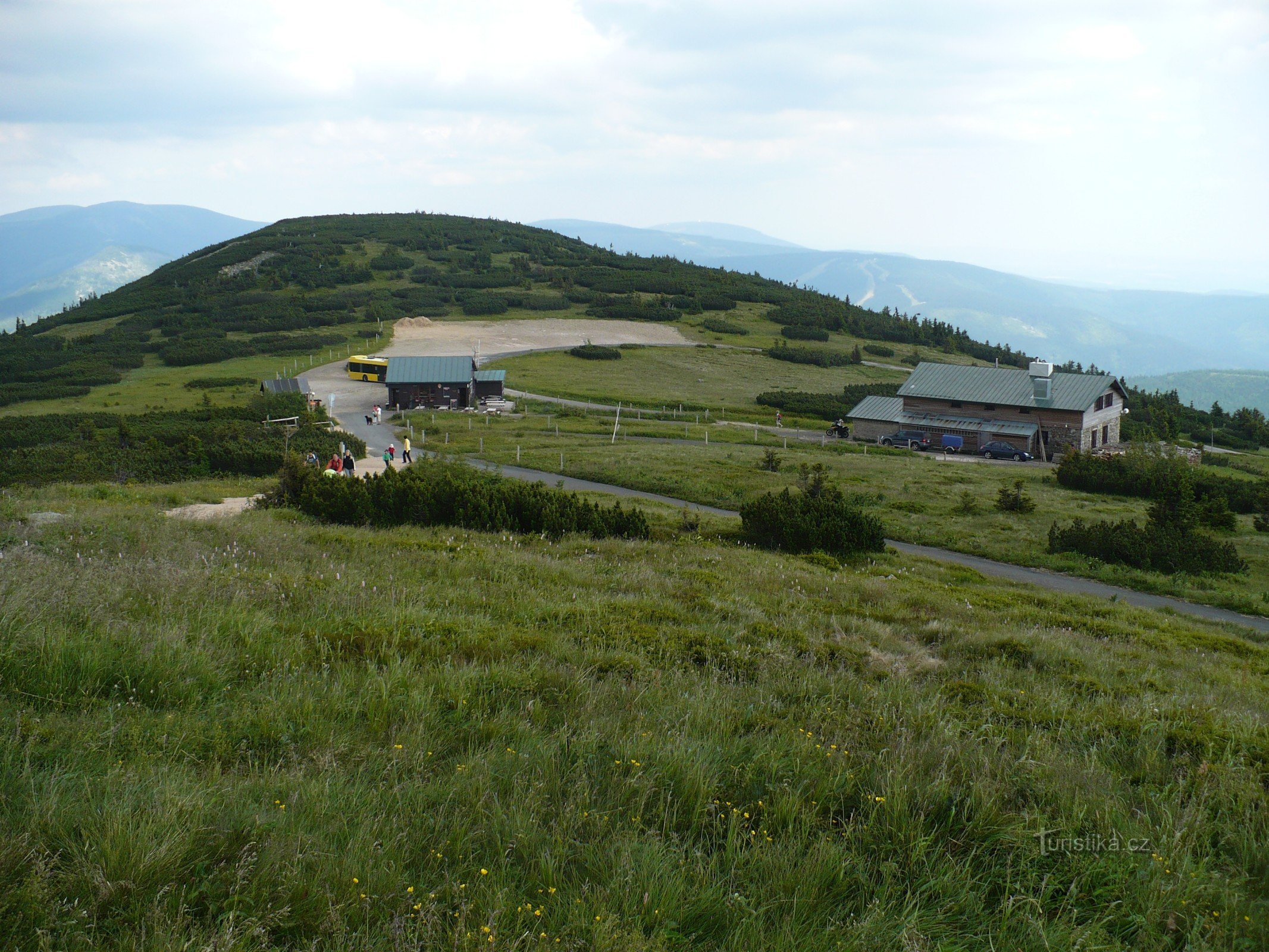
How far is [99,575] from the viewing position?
771 centimetres

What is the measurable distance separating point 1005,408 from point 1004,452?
Result: 3.85m

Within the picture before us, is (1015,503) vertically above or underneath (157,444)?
underneath

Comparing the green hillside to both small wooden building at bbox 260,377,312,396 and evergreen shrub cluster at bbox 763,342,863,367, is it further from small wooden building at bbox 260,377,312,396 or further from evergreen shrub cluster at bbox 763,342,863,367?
evergreen shrub cluster at bbox 763,342,863,367

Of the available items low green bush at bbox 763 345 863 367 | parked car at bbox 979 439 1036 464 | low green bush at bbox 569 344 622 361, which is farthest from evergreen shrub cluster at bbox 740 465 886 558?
low green bush at bbox 763 345 863 367

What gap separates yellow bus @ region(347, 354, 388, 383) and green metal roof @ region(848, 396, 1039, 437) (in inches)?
1624

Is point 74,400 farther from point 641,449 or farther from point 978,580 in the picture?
point 978,580

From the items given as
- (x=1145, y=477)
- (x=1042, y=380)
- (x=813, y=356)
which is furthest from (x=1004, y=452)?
(x=813, y=356)

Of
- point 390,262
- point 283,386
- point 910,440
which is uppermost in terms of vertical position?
point 390,262

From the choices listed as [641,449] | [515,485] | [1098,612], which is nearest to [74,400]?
[641,449]

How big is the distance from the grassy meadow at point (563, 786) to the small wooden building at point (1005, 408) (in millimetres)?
50957

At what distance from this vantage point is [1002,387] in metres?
56.5

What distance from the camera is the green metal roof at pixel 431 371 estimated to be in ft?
203

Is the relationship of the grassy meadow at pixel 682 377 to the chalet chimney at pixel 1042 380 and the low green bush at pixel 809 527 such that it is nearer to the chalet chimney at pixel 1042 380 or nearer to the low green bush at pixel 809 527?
the chalet chimney at pixel 1042 380

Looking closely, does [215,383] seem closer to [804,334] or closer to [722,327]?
[722,327]
